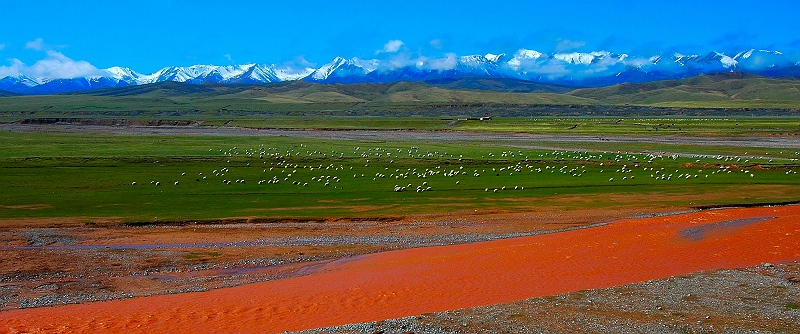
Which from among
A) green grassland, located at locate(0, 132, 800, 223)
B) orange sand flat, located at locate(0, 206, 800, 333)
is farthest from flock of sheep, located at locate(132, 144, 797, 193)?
orange sand flat, located at locate(0, 206, 800, 333)

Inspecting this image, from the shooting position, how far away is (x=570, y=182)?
1657 inches

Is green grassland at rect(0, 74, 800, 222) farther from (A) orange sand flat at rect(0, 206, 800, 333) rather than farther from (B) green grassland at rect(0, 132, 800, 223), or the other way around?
(A) orange sand flat at rect(0, 206, 800, 333)

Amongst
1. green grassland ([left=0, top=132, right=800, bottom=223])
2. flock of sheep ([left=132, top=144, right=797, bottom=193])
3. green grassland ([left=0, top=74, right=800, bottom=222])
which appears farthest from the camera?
flock of sheep ([left=132, top=144, right=797, bottom=193])

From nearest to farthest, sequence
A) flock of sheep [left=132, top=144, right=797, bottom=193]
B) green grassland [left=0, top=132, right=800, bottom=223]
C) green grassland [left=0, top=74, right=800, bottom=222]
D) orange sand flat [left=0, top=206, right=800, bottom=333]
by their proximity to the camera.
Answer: orange sand flat [left=0, top=206, right=800, bottom=333] < green grassland [left=0, top=132, right=800, bottom=223] < green grassland [left=0, top=74, right=800, bottom=222] < flock of sheep [left=132, top=144, right=797, bottom=193]

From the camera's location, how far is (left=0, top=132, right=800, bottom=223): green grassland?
33.6m

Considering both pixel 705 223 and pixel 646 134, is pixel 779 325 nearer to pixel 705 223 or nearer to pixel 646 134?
pixel 705 223

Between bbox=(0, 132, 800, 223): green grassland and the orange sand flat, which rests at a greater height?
bbox=(0, 132, 800, 223): green grassland

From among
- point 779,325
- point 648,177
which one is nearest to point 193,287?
point 779,325

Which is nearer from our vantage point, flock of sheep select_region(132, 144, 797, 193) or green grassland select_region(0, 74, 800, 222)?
green grassland select_region(0, 74, 800, 222)

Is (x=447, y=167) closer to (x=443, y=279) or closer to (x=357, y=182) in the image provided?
(x=357, y=182)

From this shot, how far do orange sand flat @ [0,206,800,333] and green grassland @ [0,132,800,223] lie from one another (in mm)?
8181

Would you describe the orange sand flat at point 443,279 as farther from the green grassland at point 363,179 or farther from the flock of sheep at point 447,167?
the flock of sheep at point 447,167

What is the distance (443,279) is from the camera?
63.7 ft

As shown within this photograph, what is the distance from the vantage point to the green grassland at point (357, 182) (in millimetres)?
33562
